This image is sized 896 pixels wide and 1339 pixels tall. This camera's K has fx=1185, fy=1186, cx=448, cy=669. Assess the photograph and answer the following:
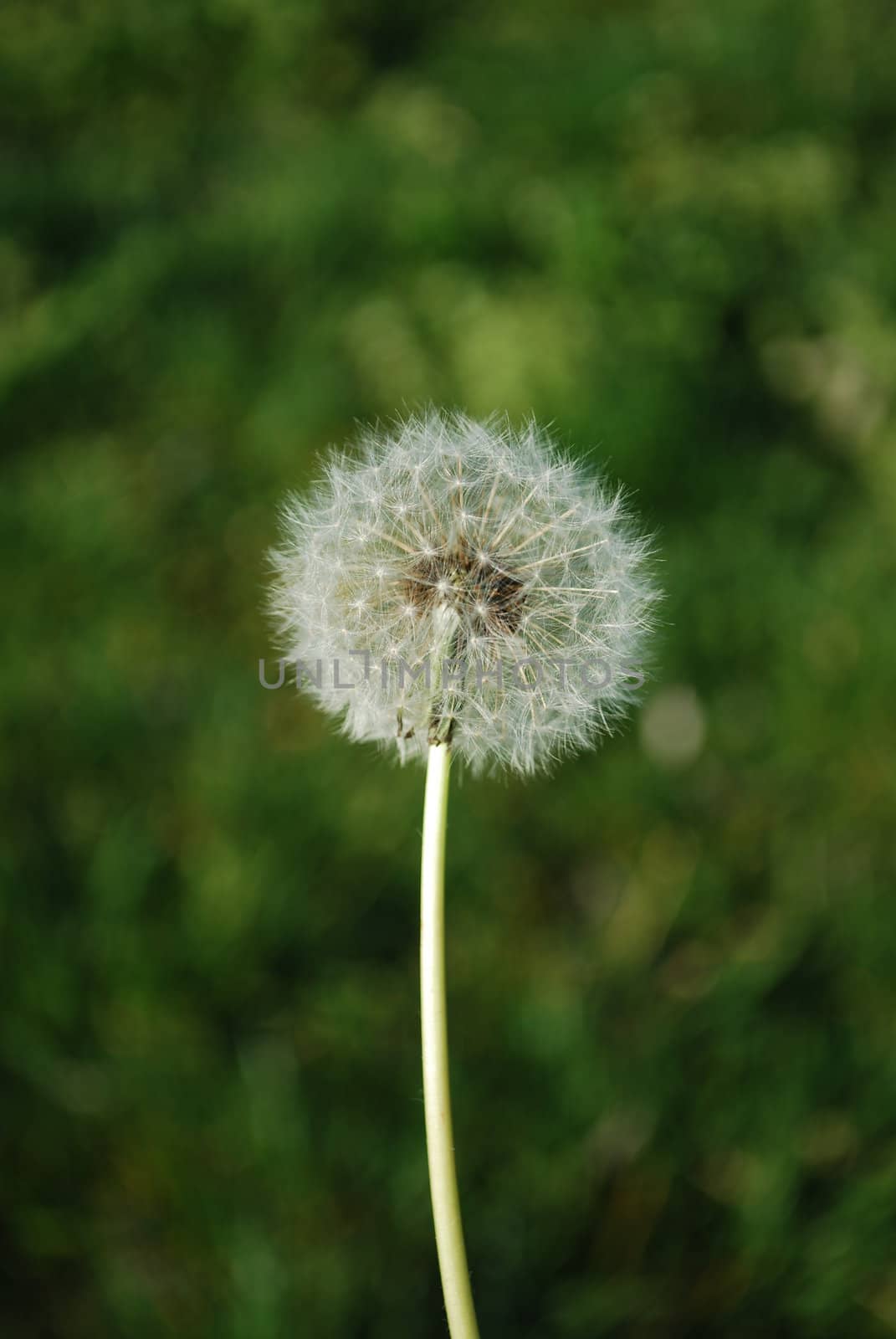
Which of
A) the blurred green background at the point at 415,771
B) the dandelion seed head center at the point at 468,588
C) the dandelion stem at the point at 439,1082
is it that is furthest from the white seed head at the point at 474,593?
the blurred green background at the point at 415,771

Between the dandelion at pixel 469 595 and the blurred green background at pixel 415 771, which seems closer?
the dandelion at pixel 469 595

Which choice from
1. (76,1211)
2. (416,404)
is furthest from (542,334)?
(76,1211)

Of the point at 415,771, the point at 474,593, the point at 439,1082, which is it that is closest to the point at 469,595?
the point at 474,593

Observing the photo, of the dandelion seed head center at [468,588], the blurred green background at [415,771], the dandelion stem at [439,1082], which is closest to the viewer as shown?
the dandelion stem at [439,1082]

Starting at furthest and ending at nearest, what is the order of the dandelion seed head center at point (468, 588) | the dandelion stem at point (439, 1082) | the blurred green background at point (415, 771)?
the blurred green background at point (415, 771) → the dandelion seed head center at point (468, 588) → the dandelion stem at point (439, 1082)

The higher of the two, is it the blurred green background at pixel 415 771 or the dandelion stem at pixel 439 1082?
the blurred green background at pixel 415 771

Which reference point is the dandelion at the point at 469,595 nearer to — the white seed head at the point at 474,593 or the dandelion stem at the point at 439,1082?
the white seed head at the point at 474,593

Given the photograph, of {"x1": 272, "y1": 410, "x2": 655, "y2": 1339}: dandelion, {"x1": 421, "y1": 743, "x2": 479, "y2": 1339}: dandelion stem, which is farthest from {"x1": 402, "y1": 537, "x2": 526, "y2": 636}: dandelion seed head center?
{"x1": 421, "y1": 743, "x2": 479, "y2": 1339}: dandelion stem
